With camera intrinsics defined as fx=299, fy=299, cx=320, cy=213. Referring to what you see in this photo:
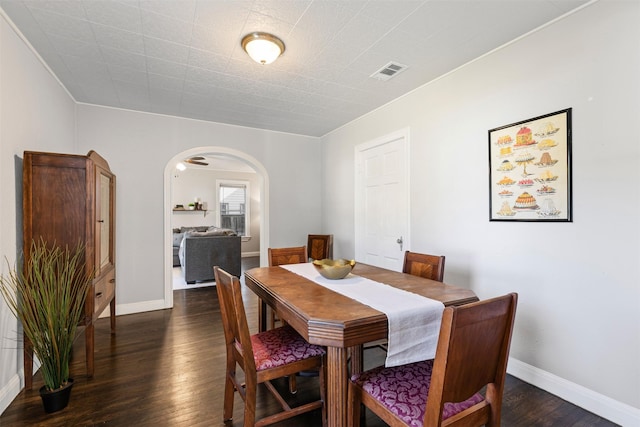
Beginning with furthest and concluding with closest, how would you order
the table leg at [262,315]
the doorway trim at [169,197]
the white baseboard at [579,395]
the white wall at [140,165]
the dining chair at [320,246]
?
the dining chair at [320,246] → the doorway trim at [169,197] → the white wall at [140,165] → the table leg at [262,315] → the white baseboard at [579,395]

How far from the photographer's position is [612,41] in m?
1.83

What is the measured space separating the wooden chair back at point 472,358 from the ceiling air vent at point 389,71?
7.32ft

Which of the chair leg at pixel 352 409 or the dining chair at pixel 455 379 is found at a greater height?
the dining chair at pixel 455 379

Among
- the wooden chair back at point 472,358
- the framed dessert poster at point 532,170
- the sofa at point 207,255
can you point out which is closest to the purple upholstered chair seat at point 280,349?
the wooden chair back at point 472,358

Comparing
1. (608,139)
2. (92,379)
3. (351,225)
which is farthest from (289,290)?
(351,225)

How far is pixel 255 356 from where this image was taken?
1.61 m

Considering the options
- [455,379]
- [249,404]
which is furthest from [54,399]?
[455,379]

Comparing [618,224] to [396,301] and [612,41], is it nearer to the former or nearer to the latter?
[612,41]

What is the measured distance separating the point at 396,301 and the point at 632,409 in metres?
1.59

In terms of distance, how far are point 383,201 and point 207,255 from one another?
330 cm

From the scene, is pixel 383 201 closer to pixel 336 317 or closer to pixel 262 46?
pixel 262 46

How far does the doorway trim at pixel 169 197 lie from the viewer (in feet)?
13.0

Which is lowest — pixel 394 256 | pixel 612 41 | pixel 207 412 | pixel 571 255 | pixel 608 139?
Answer: pixel 207 412

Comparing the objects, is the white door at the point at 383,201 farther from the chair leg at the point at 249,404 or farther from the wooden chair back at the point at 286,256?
the chair leg at the point at 249,404
